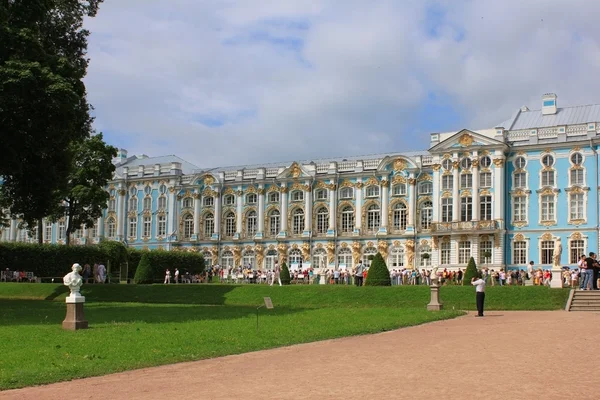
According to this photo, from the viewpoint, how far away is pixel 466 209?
5894 cm

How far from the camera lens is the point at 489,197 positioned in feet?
191

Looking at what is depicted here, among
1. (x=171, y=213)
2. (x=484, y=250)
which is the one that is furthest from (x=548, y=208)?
(x=171, y=213)

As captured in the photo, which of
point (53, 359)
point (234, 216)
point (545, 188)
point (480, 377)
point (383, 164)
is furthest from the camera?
point (234, 216)

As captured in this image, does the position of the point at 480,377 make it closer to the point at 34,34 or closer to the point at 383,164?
the point at 34,34

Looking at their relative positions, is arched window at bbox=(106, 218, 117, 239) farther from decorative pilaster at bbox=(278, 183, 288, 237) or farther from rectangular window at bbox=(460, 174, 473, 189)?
rectangular window at bbox=(460, 174, 473, 189)

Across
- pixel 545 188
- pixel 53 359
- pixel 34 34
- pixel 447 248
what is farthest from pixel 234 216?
pixel 53 359

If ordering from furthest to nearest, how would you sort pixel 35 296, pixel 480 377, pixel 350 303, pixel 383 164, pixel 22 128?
pixel 383 164 < pixel 35 296 < pixel 350 303 < pixel 22 128 < pixel 480 377

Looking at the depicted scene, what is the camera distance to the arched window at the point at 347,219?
216 ft

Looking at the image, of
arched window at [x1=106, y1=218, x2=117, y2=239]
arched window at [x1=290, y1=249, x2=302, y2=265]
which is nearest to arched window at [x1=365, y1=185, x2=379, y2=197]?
arched window at [x1=290, y1=249, x2=302, y2=265]

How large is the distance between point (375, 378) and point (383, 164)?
52.9 m

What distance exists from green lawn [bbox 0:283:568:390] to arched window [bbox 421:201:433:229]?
24427 mm

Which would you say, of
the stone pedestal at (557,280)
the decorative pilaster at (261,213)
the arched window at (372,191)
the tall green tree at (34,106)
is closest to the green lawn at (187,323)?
the stone pedestal at (557,280)

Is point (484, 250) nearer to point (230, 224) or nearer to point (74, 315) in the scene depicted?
point (230, 224)

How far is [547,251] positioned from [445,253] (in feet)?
24.8
